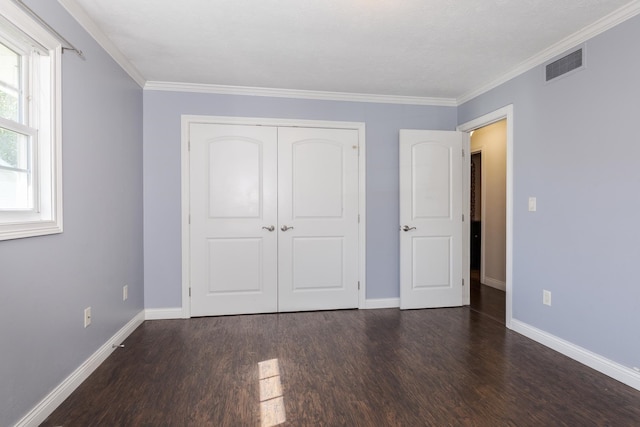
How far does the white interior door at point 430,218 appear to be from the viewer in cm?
395

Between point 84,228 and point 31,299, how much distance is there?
0.68 m

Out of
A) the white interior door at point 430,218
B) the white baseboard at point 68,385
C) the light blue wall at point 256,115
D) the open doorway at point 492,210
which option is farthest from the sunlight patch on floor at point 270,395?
the open doorway at point 492,210

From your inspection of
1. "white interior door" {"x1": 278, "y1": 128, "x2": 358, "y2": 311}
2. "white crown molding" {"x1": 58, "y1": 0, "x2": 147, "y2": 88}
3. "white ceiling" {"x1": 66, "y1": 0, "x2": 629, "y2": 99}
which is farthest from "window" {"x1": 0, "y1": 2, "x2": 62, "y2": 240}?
"white interior door" {"x1": 278, "y1": 128, "x2": 358, "y2": 311}

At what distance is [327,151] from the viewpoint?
12.9ft

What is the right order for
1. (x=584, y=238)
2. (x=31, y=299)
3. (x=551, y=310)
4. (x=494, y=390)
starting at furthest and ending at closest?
(x=551, y=310)
(x=584, y=238)
(x=494, y=390)
(x=31, y=299)

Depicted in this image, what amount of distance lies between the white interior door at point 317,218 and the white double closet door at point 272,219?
0.4 inches

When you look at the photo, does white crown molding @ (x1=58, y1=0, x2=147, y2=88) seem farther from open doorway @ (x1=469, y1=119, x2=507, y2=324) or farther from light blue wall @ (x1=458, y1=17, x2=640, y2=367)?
open doorway @ (x1=469, y1=119, x2=507, y2=324)

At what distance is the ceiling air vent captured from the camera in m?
2.66

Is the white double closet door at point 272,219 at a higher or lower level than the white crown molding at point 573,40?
lower

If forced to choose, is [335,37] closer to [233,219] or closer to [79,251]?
[233,219]

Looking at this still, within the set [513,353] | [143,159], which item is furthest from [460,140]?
[143,159]

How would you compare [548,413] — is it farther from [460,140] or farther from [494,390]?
[460,140]

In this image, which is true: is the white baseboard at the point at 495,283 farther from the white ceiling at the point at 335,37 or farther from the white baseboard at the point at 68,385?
the white baseboard at the point at 68,385

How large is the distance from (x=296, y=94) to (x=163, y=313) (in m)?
2.72
